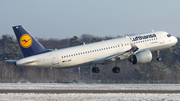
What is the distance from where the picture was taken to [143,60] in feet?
151

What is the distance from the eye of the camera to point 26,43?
4431 cm

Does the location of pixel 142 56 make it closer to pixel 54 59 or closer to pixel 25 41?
pixel 54 59

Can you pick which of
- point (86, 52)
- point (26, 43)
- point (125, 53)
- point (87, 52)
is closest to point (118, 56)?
point (125, 53)

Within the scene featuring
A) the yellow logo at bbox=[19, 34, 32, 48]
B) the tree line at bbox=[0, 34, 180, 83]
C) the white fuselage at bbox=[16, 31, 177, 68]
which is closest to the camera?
the white fuselage at bbox=[16, 31, 177, 68]

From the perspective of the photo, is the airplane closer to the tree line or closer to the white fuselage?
the white fuselage

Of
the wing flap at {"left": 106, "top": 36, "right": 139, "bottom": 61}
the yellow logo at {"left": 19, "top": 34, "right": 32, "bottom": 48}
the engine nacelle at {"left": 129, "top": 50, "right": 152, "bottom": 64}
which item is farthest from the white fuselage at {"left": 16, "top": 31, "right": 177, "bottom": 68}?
the yellow logo at {"left": 19, "top": 34, "right": 32, "bottom": 48}

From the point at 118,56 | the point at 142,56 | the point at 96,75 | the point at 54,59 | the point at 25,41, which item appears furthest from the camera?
the point at 96,75

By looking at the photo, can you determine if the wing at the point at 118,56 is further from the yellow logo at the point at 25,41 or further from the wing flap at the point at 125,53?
the yellow logo at the point at 25,41

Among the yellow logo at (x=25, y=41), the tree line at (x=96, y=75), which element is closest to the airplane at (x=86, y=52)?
the yellow logo at (x=25, y=41)

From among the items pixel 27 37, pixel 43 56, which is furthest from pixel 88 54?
pixel 27 37

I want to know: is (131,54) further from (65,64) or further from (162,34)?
(65,64)

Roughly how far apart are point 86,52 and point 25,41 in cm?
960

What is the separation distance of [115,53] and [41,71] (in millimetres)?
60003

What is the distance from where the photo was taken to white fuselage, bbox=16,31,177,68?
1720 inches
